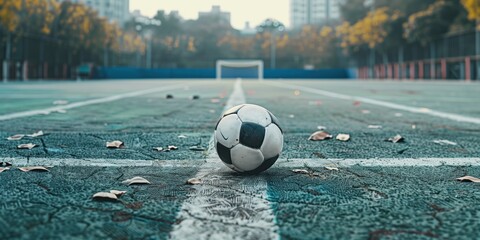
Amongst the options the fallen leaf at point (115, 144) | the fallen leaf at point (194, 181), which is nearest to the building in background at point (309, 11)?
the fallen leaf at point (115, 144)

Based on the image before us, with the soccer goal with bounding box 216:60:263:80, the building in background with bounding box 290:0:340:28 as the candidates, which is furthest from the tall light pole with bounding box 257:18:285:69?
the building in background with bounding box 290:0:340:28

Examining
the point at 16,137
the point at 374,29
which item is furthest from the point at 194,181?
the point at 374,29

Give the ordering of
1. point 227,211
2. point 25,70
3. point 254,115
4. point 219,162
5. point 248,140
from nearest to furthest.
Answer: point 227,211
point 248,140
point 254,115
point 219,162
point 25,70

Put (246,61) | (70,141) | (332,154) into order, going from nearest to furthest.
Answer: (332,154)
(70,141)
(246,61)

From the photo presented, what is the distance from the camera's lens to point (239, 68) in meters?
72.7

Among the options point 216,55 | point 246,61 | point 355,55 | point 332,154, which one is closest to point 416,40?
point 355,55

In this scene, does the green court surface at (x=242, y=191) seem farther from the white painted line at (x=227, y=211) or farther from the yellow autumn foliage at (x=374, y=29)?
the yellow autumn foliage at (x=374, y=29)

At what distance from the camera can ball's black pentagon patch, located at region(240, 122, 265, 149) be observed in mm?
2521

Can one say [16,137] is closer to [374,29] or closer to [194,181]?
[194,181]

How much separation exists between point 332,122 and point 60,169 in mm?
3395

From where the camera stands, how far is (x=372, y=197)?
207 cm

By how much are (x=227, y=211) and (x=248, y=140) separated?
29.1 inches

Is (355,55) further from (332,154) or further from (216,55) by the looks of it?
(332,154)

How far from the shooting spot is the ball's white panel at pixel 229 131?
2550mm
